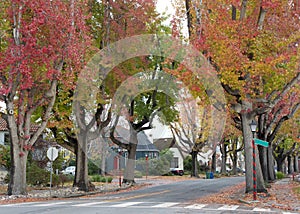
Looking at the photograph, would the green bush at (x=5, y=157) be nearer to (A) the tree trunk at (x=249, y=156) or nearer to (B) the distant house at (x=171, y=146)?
(A) the tree trunk at (x=249, y=156)

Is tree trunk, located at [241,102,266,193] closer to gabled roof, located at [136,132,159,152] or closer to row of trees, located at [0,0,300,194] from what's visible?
row of trees, located at [0,0,300,194]

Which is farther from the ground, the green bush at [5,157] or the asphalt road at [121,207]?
the green bush at [5,157]

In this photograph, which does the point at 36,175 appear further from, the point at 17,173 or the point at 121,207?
the point at 121,207

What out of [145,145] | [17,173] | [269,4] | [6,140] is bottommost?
[17,173]

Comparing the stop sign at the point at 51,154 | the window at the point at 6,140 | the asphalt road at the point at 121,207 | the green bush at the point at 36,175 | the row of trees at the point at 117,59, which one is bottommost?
the asphalt road at the point at 121,207

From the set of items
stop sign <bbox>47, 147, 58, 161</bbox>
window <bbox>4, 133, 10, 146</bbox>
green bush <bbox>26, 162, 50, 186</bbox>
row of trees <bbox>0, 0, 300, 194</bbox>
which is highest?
row of trees <bbox>0, 0, 300, 194</bbox>

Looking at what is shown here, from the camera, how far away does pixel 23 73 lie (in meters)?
18.7

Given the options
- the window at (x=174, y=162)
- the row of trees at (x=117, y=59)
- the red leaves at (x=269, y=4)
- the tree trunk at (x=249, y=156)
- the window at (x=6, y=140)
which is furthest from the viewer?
the window at (x=174, y=162)

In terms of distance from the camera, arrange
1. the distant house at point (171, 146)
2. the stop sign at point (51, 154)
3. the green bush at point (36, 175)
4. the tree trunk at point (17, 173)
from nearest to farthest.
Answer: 1. the tree trunk at point (17, 173)
2. the stop sign at point (51, 154)
3. the green bush at point (36, 175)
4. the distant house at point (171, 146)

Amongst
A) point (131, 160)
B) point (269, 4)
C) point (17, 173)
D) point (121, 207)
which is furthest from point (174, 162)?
point (121, 207)

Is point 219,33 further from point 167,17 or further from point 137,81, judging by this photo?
point 167,17


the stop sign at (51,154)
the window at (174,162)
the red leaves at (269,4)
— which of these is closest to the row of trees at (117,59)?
the red leaves at (269,4)

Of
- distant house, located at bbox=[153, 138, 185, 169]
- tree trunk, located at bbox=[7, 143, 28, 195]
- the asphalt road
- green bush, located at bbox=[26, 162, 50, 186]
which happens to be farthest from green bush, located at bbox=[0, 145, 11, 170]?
distant house, located at bbox=[153, 138, 185, 169]

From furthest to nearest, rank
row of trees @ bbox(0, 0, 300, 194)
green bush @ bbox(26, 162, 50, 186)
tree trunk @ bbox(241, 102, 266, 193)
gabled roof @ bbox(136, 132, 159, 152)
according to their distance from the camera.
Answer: gabled roof @ bbox(136, 132, 159, 152), green bush @ bbox(26, 162, 50, 186), tree trunk @ bbox(241, 102, 266, 193), row of trees @ bbox(0, 0, 300, 194)
